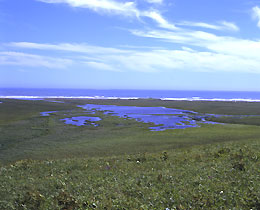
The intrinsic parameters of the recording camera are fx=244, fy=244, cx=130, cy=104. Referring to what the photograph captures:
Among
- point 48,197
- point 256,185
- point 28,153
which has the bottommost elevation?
point 28,153

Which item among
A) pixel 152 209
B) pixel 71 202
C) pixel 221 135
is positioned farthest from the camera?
pixel 221 135

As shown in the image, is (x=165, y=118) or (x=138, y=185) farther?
(x=165, y=118)

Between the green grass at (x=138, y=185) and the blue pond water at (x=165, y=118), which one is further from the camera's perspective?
the blue pond water at (x=165, y=118)

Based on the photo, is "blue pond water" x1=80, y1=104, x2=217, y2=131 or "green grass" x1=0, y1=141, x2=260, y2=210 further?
"blue pond water" x1=80, y1=104, x2=217, y2=131

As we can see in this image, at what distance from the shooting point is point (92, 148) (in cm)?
2600

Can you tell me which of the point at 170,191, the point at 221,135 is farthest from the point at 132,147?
the point at 170,191

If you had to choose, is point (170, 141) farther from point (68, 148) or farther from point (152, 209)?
point (152, 209)

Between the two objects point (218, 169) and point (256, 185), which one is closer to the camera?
point (256, 185)

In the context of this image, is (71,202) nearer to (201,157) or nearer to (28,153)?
(201,157)

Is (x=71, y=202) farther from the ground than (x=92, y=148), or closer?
farther from the ground

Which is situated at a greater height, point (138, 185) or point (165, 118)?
point (138, 185)

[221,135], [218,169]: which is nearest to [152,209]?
[218,169]

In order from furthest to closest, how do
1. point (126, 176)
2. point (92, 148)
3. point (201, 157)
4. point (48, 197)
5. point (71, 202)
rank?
point (92, 148) < point (201, 157) < point (126, 176) < point (48, 197) < point (71, 202)

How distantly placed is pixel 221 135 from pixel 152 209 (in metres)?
27.8
